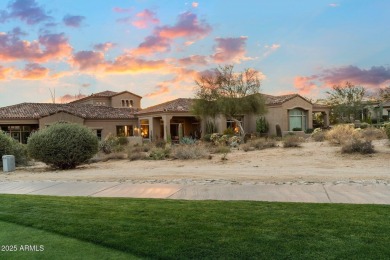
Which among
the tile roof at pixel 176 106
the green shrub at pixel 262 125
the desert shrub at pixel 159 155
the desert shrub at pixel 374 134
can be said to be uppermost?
the tile roof at pixel 176 106

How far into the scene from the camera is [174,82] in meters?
35.1

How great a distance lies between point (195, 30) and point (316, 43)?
7086 mm

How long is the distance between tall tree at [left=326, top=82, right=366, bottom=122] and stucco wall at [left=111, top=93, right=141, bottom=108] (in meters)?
27.7

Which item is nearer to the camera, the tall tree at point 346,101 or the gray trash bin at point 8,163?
the gray trash bin at point 8,163

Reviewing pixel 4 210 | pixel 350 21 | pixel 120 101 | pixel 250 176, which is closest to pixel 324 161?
pixel 250 176

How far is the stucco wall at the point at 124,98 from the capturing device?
5569 cm

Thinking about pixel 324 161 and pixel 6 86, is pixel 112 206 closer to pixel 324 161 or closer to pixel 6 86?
pixel 324 161

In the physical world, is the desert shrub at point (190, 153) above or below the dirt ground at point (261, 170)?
above

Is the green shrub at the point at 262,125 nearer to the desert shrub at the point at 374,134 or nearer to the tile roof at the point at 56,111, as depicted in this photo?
the tile roof at the point at 56,111

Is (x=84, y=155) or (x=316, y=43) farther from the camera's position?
(x=316, y=43)

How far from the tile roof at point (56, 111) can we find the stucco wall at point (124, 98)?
571 cm

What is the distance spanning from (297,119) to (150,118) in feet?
52.3

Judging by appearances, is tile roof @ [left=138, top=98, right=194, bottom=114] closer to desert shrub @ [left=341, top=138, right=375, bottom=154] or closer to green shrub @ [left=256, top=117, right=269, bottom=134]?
green shrub @ [left=256, top=117, right=269, bottom=134]

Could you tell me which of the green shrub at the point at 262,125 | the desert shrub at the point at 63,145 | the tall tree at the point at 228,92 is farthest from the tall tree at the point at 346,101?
the desert shrub at the point at 63,145
